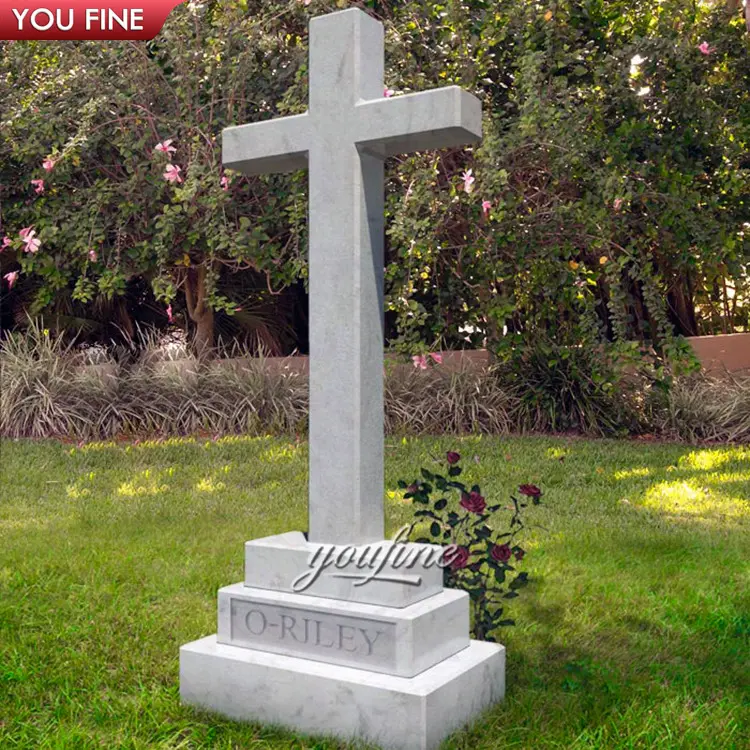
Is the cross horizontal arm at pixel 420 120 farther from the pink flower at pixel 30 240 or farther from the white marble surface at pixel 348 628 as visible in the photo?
the pink flower at pixel 30 240

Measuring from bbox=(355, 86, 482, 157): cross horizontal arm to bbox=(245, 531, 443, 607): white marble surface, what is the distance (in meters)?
1.28

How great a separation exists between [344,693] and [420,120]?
172cm

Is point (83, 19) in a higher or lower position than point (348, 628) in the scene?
higher

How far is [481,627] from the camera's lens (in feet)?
11.1

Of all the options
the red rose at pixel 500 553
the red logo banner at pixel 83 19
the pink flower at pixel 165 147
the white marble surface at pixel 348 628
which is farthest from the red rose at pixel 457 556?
the red logo banner at pixel 83 19

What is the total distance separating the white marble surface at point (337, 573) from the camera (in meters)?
2.87

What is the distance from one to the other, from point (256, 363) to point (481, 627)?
20.8 ft

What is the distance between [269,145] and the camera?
3.24 metres

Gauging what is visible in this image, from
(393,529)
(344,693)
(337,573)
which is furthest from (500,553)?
(393,529)

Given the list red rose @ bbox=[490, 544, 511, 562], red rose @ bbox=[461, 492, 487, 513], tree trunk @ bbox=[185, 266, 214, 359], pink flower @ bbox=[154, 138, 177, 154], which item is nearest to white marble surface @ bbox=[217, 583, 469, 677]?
red rose @ bbox=[490, 544, 511, 562]

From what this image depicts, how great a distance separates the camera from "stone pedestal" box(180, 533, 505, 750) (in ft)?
8.93

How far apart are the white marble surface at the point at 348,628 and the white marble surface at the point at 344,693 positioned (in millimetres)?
33

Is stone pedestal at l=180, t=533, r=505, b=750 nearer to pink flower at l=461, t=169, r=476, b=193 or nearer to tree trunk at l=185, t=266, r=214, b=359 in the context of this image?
pink flower at l=461, t=169, r=476, b=193

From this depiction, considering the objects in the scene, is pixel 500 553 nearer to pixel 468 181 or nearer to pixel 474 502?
pixel 474 502
